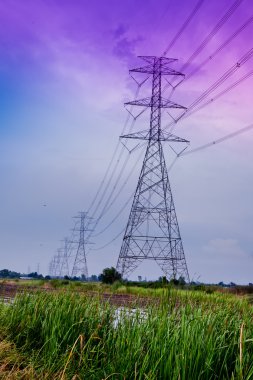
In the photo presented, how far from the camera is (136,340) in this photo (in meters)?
6.89

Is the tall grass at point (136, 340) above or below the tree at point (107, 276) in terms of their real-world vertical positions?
below

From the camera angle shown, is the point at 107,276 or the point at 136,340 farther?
the point at 107,276

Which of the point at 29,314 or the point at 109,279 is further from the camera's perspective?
the point at 109,279

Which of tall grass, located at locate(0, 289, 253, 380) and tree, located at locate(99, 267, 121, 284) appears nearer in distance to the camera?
tall grass, located at locate(0, 289, 253, 380)

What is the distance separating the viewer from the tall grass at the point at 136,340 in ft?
20.3

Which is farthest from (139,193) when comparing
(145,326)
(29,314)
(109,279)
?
(145,326)

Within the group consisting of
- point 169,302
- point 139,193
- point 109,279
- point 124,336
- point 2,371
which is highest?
point 139,193

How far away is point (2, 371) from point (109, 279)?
37.6 meters

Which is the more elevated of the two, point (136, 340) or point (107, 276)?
point (107, 276)

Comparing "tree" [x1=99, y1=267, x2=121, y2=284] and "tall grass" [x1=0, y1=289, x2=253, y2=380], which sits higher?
"tree" [x1=99, y1=267, x2=121, y2=284]

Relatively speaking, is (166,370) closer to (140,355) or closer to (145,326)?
(140,355)

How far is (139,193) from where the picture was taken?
115 ft

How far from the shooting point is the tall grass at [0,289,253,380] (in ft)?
20.3

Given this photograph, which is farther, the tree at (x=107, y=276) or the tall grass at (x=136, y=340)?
the tree at (x=107, y=276)
